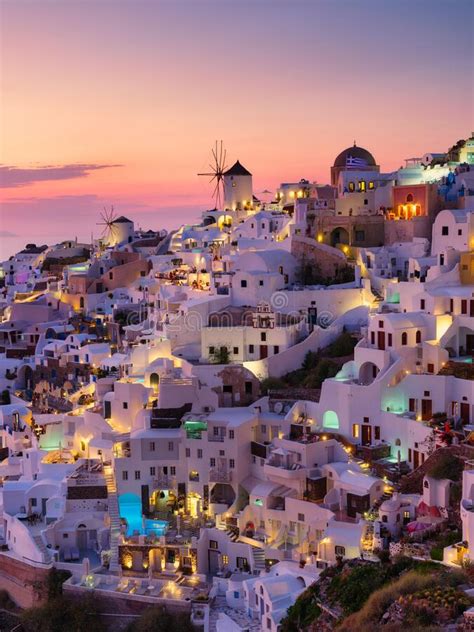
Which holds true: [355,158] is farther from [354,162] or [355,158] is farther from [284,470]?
[284,470]

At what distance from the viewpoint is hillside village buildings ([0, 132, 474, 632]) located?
63.5ft

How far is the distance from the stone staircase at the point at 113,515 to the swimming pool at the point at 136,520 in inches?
11.7

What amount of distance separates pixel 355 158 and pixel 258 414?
17.5m

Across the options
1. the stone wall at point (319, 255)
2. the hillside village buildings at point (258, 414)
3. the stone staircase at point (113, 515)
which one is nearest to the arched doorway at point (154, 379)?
the hillside village buildings at point (258, 414)

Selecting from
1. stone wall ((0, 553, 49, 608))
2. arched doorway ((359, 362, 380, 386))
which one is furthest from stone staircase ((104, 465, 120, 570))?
arched doorway ((359, 362, 380, 386))

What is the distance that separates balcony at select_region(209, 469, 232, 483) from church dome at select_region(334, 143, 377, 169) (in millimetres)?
18550

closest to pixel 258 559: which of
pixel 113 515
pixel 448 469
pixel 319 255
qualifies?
pixel 113 515

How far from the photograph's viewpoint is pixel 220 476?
21812 millimetres

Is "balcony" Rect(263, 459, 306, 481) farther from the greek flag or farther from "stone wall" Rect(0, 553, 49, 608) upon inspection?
the greek flag

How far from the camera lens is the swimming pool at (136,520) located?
21.1m

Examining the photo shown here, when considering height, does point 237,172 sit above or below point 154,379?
above

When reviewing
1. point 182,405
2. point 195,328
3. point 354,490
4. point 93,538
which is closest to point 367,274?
point 195,328

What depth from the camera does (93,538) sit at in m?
21.2

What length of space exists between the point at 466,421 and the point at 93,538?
8983mm
